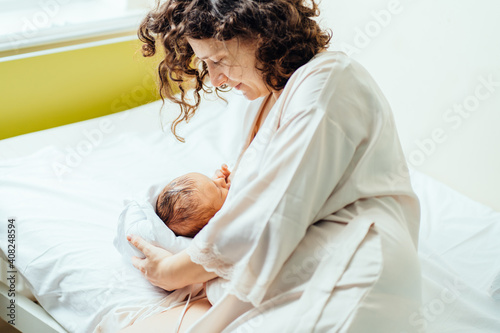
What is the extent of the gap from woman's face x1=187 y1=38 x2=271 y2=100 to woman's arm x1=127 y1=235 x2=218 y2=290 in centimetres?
41

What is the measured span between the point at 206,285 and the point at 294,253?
257mm

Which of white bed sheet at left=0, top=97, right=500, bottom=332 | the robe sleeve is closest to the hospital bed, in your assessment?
white bed sheet at left=0, top=97, right=500, bottom=332

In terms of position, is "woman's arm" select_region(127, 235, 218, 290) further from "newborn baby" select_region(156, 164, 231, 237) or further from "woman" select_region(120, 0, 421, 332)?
"newborn baby" select_region(156, 164, 231, 237)

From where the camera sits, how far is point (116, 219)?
1.69 m

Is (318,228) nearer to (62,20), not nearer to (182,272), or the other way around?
(182,272)

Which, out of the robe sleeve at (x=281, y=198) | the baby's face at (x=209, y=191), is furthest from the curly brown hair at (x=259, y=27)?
the baby's face at (x=209, y=191)

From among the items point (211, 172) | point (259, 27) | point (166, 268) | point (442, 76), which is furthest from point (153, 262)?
point (442, 76)

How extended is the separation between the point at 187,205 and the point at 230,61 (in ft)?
1.31

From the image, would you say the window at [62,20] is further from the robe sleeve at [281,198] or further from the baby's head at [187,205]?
the robe sleeve at [281,198]

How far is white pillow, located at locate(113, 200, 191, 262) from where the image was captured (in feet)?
4.53

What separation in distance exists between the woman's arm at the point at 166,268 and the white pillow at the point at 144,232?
3 centimetres

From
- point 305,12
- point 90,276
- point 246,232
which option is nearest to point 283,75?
point 305,12

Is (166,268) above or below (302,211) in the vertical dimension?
below

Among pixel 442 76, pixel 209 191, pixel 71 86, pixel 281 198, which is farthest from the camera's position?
pixel 71 86
